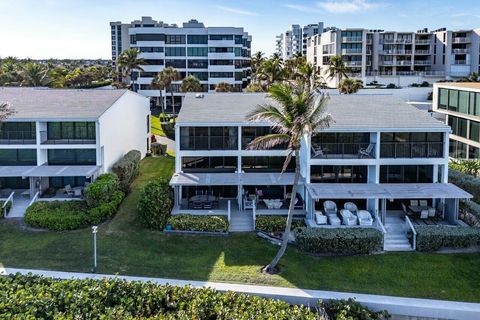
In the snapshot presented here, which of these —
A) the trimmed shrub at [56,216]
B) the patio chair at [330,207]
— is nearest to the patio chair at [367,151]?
the patio chair at [330,207]

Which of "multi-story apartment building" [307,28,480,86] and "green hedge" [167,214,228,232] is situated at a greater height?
"multi-story apartment building" [307,28,480,86]

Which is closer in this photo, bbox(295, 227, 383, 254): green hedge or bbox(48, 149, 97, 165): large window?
bbox(295, 227, 383, 254): green hedge

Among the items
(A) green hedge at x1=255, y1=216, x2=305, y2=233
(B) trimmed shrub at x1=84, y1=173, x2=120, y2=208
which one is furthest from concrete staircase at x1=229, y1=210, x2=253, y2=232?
(B) trimmed shrub at x1=84, y1=173, x2=120, y2=208

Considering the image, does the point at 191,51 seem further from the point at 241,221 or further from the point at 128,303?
the point at 128,303

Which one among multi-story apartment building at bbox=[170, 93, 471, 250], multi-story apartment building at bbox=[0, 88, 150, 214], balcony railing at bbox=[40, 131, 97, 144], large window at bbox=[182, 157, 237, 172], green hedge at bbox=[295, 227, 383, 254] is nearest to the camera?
green hedge at bbox=[295, 227, 383, 254]

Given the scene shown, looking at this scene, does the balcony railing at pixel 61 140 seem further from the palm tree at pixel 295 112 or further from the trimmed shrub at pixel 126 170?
the palm tree at pixel 295 112

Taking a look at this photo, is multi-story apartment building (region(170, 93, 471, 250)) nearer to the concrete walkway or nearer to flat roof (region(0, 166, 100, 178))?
flat roof (region(0, 166, 100, 178))

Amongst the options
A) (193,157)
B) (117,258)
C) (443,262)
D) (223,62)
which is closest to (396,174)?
(443,262)
